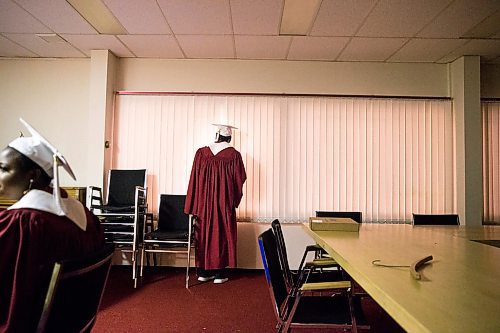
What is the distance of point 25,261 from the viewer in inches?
42.5

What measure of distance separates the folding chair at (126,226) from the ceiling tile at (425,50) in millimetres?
3299

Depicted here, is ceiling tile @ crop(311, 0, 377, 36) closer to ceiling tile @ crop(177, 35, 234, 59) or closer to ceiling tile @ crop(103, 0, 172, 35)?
ceiling tile @ crop(177, 35, 234, 59)

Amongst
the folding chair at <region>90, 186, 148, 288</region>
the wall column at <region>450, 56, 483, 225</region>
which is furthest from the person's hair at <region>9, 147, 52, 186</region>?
the wall column at <region>450, 56, 483, 225</region>

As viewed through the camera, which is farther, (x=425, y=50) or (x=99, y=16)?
(x=425, y=50)

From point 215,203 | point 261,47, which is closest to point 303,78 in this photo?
point 261,47

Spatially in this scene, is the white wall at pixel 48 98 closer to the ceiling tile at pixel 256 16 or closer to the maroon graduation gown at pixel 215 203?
the maroon graduation gown at pixel 215 203

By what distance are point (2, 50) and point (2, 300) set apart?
4.64 m

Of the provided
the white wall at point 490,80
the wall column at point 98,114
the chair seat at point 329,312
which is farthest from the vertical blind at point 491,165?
the wall column at point 98,114

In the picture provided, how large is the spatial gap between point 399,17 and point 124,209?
3287mm

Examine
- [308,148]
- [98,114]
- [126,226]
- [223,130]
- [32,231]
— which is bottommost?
[126,226]

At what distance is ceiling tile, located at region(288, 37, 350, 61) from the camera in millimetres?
4199

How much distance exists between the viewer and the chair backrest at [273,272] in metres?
1.77

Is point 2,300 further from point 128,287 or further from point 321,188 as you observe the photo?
point 321,188

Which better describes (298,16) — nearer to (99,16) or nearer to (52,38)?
(99,16)
